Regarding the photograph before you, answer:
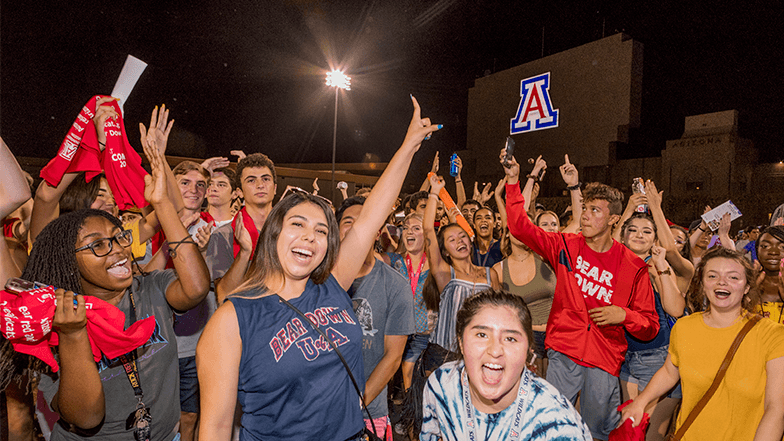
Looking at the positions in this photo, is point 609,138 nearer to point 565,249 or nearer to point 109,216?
point 565,249

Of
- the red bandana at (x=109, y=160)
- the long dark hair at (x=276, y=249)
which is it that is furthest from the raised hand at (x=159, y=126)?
the long dark hair at (x=276, y=249)

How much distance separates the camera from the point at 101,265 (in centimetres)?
198

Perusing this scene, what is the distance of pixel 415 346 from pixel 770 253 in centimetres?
321

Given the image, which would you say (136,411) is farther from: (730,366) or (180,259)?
(730,366)

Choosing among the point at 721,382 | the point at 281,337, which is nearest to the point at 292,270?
the point at 281,337

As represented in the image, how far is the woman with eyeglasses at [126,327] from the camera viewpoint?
1722 mm

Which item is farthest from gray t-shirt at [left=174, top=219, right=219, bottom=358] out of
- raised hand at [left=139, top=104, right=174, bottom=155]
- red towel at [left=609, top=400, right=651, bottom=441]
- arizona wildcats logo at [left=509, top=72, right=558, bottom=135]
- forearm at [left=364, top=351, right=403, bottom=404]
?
arizona wildcats logo at [left=509, top=72, right=558, bottom=135]

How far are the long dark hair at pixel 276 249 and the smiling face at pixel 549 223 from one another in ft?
13.0

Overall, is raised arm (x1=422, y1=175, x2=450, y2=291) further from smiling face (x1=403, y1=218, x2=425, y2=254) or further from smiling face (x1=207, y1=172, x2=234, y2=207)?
smiling face (x1=207, y1=172, x2=234, y2=207)

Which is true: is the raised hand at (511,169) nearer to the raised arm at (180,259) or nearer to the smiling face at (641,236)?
the smiling face at (641,236)

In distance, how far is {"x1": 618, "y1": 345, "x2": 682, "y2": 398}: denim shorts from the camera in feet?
12.4

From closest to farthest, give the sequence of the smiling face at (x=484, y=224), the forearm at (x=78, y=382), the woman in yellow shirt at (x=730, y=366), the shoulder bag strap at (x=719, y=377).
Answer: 1. the forearm at (x=78, y=382)
2. the woman in yellow shirt at (x=730, y=366)
3. the shoulder bag strap at (x=719, y=377)
4. the smiling face at (x=484, y=224)

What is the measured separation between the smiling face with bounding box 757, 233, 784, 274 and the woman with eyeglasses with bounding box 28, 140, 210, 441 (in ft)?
14.1

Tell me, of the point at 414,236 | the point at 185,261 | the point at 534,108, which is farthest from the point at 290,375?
the point at 534,108
